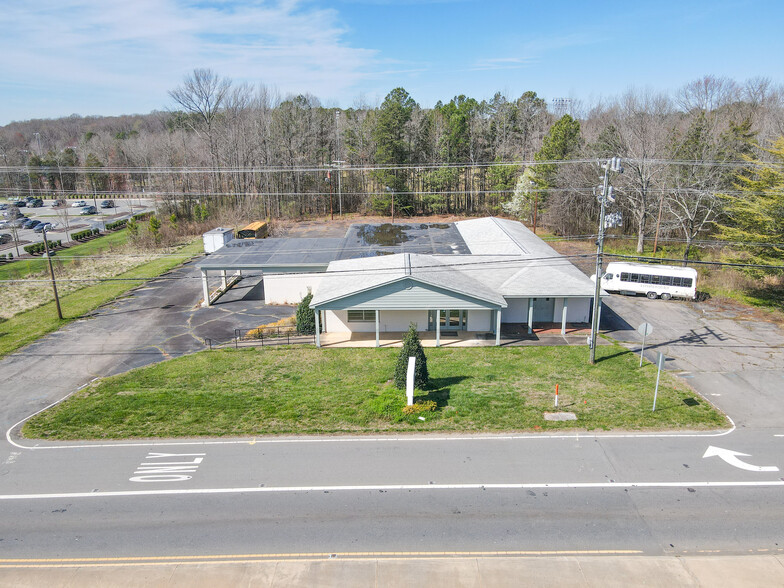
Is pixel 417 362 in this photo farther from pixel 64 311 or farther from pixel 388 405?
pixel 64 311

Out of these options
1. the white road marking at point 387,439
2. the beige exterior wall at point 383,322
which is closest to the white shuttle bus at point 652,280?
the beige exterior wall at point 383,322

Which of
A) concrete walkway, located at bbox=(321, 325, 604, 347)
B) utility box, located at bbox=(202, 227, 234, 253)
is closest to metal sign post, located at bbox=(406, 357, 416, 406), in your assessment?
concrete walkway, located at bbox=(321, 325, 604, 347)

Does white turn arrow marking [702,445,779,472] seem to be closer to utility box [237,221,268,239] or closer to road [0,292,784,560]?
road [0,292,784,560]

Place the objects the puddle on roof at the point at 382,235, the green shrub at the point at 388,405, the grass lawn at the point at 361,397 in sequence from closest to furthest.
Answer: the grass lawn at the point at 361,397 < the green shrub at the point at 388,405 < the puddle on roof at the point at 382,235

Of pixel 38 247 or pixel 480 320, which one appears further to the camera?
pixel 38 247

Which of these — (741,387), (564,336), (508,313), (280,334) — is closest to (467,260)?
(508,313)

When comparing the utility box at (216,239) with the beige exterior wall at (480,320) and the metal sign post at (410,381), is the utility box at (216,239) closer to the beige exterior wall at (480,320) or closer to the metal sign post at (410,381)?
the beige exterior wall at (480,320)

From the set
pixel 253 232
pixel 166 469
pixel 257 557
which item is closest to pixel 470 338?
pixel 166 469
